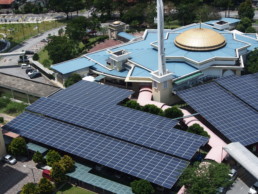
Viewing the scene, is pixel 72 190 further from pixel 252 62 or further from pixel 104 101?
pixel 252 62

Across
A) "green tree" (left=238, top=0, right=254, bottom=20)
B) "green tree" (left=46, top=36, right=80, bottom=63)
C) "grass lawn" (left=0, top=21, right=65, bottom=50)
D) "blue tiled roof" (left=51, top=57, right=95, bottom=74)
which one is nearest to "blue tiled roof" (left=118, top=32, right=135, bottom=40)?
"green tree" (left=46, top=36, right=80, bottom=63)

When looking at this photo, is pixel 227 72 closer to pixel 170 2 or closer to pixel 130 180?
pixel 130 180

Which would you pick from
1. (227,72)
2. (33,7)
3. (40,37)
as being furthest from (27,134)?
(33,7)

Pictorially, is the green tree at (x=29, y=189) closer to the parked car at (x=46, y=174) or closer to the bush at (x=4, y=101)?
the parked car at (x=46, y=174)

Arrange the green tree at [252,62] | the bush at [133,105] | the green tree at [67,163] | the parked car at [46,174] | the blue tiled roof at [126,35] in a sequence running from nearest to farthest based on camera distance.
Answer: the green tree at [67,163], the parked car at [46,174], the bush at [133,105], the green tree at [252,62], the blue tiled roof at [126,35]

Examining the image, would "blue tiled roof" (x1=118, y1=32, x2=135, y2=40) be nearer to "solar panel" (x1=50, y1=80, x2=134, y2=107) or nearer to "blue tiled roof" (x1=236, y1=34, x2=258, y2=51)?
"blue tiled roof" (x1=236, y1=34, x2=258, y2=51)

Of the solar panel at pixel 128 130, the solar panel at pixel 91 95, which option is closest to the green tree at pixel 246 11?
the solar panel at pixel 91 95
